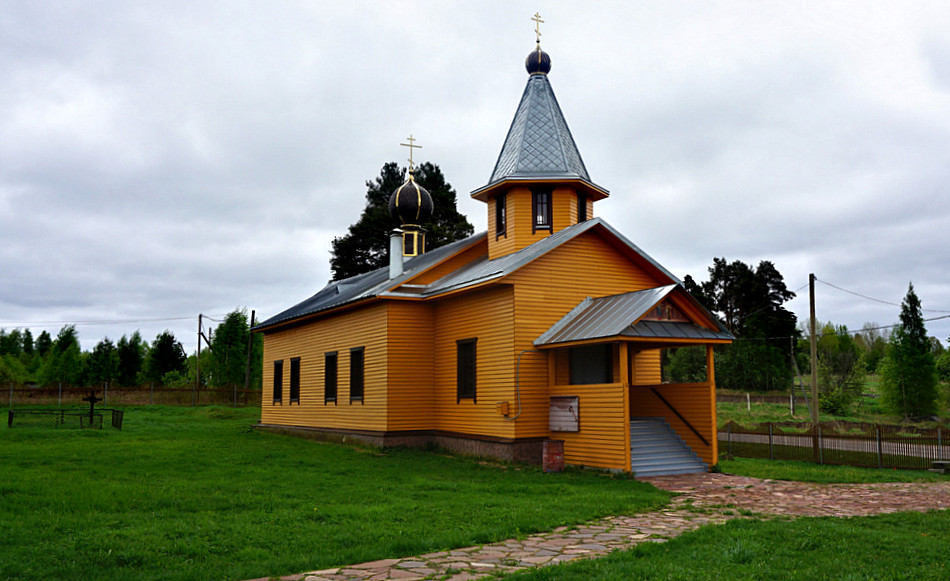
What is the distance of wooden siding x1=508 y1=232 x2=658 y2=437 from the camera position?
16891 millimetres

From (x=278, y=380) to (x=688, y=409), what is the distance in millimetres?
16434

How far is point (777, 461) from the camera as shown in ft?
61.6

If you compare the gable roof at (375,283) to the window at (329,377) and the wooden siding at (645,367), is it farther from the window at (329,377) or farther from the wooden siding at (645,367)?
the wooden siding at (645,367)

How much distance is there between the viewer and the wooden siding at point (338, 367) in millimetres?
20111

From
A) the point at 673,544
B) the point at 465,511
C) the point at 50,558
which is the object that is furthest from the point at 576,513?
the point at 50,558

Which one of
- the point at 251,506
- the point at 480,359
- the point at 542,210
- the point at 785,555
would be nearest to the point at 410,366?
the point at 480,359

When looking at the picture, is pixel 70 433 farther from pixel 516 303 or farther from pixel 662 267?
pixel 662 267

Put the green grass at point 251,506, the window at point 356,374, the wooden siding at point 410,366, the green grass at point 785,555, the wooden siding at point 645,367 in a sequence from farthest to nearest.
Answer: the window at point 356,374 < the wooden siding at point 645,367 < the wooden siding at point 410,366 < the green grass at point 251,506 < the green grass at point 785,555

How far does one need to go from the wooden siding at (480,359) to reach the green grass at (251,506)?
44.4 inches

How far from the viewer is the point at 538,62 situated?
22.8 meters

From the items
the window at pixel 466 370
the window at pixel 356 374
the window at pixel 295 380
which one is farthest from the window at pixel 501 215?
the window at pixel 295 380

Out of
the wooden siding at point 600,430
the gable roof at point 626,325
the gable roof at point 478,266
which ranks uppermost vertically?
the gable roof at point 478,266

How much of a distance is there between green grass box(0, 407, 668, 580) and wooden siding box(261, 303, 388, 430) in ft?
8.41

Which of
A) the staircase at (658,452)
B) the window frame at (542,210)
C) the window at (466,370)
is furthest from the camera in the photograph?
the window frame at (542,210)
